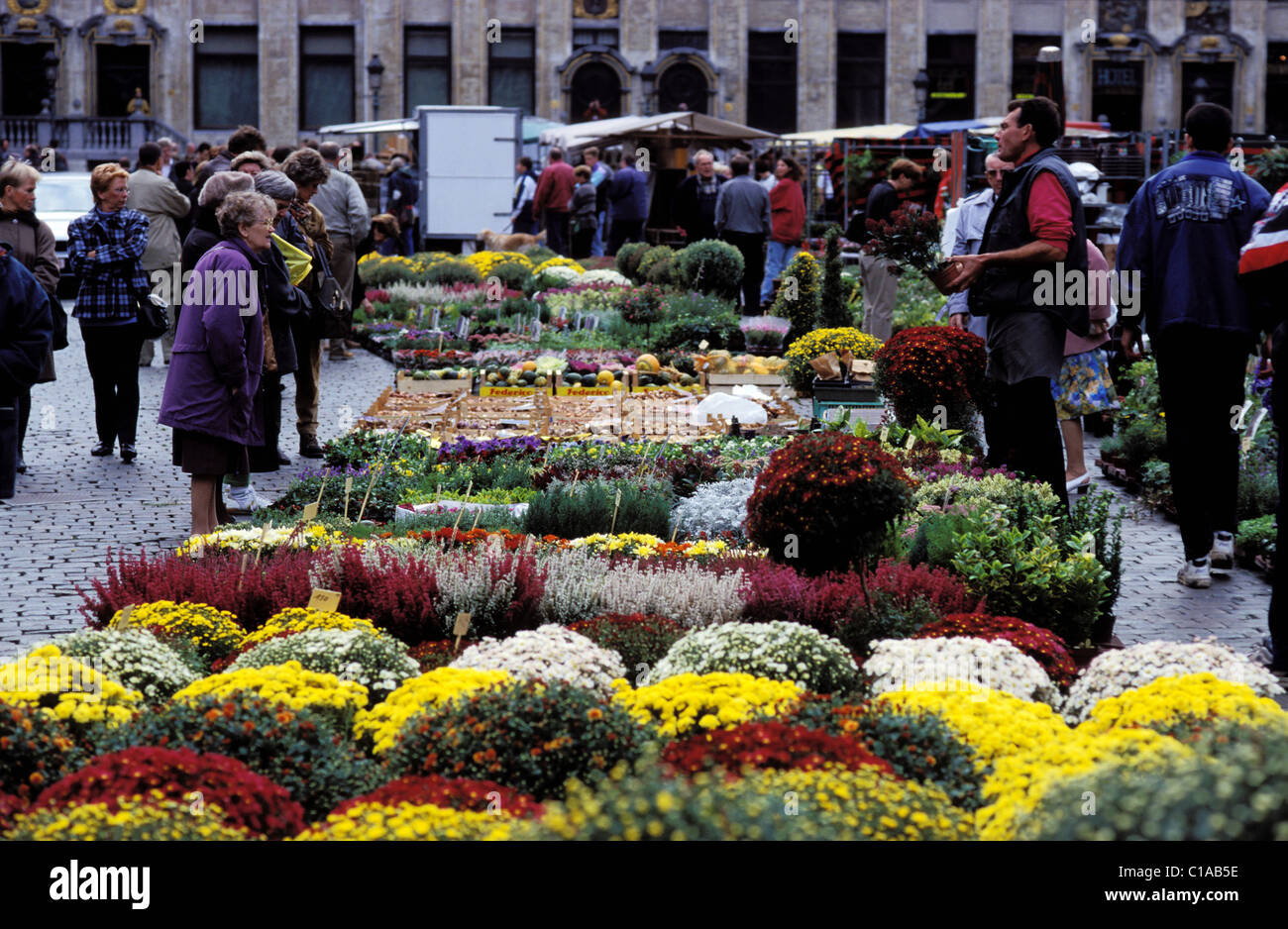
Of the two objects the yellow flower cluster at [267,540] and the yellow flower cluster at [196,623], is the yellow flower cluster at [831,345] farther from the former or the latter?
the yellow flower cluster at [196,623]

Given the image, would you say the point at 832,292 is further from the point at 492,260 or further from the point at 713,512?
the point at 492,260

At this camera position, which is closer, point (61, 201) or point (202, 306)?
point (202, 306)

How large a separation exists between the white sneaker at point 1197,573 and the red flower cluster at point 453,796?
198 inches

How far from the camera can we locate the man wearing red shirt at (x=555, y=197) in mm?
25766

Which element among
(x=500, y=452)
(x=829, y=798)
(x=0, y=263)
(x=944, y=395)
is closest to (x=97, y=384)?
(x=0, y=263)

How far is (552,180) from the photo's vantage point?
25938mm

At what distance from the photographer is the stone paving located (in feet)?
24.1

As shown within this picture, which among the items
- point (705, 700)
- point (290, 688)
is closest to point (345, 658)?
point (290, 688)

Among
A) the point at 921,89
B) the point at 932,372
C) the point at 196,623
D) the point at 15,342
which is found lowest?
the point at 196,623

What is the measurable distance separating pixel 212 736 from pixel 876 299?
11.9m

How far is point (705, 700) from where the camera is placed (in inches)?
177

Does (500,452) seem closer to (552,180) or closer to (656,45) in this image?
(552,180)

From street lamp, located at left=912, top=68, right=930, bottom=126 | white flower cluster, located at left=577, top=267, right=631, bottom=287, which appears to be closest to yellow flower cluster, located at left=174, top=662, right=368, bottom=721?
white flower cluster, located at left=577, top=267, right=631, bottom=287

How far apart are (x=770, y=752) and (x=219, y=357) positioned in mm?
4930
